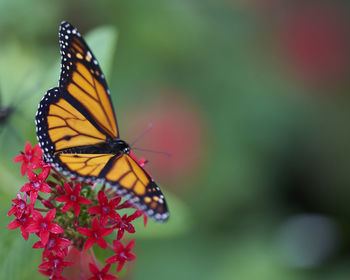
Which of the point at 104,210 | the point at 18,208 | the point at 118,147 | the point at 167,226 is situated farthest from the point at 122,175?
the point at 167,226

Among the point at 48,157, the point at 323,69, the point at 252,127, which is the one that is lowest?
the point at 48,157

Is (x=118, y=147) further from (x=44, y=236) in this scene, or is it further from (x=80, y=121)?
(x=44, y=236)

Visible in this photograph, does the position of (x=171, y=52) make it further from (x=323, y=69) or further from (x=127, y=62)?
(x=323, y=69)

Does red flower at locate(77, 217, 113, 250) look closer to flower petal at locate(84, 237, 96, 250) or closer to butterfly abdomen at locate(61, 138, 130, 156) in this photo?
flower petal at locate(84, 237, 96, 250)

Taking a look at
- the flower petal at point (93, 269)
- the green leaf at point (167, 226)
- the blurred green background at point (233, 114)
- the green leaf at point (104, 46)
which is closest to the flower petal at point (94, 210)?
the flower petal at point (93, 269)

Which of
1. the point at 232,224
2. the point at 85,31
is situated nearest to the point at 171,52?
the point at 85,31

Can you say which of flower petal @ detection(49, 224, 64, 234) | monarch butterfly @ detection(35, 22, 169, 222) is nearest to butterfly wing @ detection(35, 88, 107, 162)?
monarch butterfly @ detection(35, 22, 169, 222)
